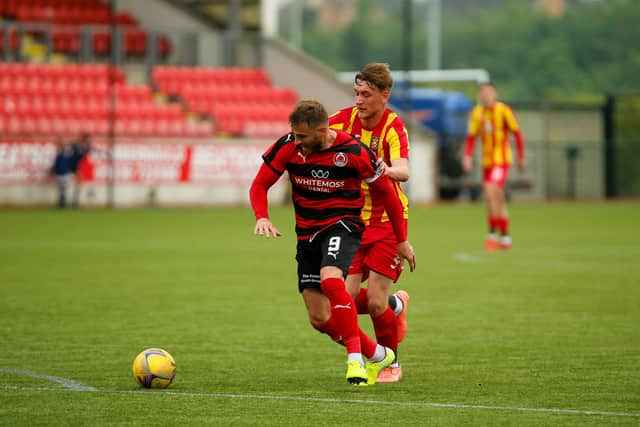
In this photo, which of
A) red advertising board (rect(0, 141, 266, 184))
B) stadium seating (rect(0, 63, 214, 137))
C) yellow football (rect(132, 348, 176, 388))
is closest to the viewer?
yellow football (rect(132, 348, 176, 388))

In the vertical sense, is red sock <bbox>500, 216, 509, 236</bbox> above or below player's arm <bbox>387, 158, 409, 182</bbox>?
below

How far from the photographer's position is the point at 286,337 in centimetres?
982

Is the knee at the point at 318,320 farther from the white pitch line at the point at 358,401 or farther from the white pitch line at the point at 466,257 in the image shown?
the white pitch line at the point at 466,257

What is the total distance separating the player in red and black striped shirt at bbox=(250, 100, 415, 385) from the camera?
743 centimetres

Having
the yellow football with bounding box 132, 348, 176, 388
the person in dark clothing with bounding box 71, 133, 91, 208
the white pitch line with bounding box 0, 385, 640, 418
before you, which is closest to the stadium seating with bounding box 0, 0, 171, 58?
the person in dark clothing with bounding box 71, 133, 91, 208

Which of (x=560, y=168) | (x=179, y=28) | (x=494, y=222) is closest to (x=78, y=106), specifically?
(x=179, y=28)

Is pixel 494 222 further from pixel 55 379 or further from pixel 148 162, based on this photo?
pixel 148 162

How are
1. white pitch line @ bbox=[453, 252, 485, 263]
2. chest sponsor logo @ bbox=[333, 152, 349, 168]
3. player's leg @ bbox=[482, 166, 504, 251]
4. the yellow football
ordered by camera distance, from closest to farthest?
the yellow football → chest sponsor logo @ bbox=[333, 152, 349, 168] → white pitch line @ bbox=[453, 252, 485, 263] → player's leg @ bbox=[482, 166, 504, 251]

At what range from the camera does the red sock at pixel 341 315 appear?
24.3 feet

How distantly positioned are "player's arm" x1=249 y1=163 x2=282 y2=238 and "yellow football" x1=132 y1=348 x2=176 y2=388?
95 centimetres

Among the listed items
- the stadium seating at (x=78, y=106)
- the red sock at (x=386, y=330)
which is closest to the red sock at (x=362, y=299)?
the red sock at (x=386, y=330)

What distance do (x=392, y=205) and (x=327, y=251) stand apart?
0.51 meters

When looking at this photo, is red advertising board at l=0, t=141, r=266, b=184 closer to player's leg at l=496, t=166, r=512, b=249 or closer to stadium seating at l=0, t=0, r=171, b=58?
stadium seating at l=0, t=0, r=171, b=58

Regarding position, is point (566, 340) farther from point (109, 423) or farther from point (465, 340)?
point (109, 423)
